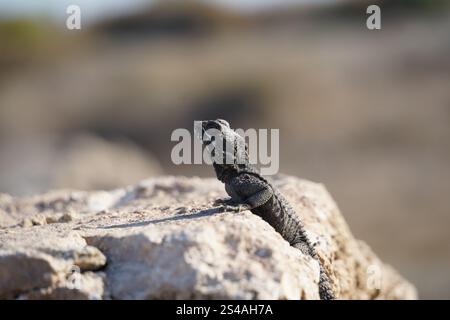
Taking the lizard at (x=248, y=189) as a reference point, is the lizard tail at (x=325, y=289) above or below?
below

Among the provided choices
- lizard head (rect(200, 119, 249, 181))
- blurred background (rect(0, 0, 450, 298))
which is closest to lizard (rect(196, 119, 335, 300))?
lizard head (rect(200, 119, 249, 181))

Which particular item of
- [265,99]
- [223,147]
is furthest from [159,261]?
[265,99]

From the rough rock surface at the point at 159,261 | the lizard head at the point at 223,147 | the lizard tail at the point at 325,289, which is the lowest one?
the lizard tail at the point at 325,289

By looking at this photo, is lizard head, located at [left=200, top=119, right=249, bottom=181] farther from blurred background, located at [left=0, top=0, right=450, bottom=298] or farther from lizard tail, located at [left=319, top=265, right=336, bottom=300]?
blurred background, located at [left=0, top=0, right=450, bottom=298]

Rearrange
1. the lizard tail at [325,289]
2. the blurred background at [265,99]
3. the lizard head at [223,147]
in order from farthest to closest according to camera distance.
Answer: the blurred background at [265,99]
the lizard head at [223,147]
the lizard tail at [325,289]

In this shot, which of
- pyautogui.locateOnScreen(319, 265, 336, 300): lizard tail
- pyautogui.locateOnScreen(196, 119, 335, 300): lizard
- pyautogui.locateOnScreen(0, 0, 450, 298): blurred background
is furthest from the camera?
pyautogui.locateOnScreen(0, 0, 450, 298): blurred background

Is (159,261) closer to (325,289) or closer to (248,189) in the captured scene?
(248,189)

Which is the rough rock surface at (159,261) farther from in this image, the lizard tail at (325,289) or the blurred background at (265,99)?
the blurred background at (265,99)

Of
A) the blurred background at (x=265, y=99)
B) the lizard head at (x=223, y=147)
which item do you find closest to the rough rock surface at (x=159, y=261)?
the lizard head at (x=223, y=147)
